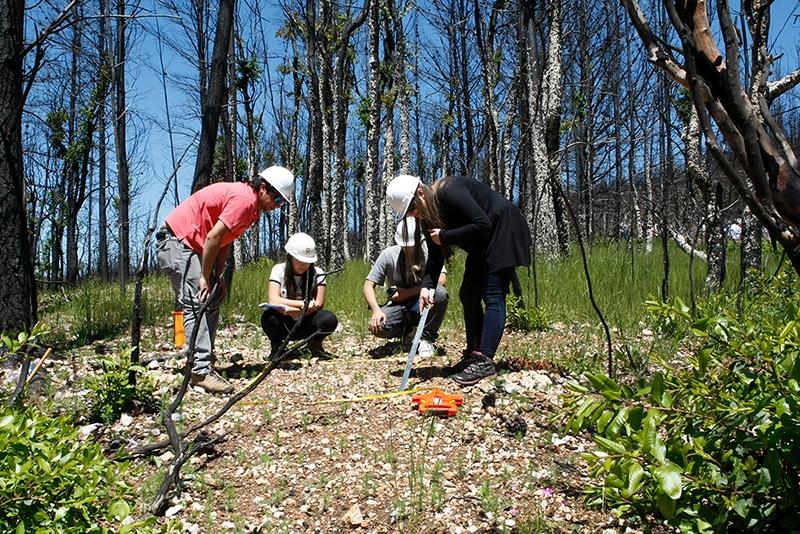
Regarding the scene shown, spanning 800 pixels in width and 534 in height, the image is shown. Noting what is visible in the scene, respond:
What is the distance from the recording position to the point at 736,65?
107cm

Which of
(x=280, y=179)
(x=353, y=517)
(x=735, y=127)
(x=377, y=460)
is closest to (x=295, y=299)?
(x=280, y=179)

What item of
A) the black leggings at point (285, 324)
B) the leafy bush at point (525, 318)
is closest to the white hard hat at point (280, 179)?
the black leggings at point (285, 324)

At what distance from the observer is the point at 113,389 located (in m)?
3.24

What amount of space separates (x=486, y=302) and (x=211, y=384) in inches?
76.3

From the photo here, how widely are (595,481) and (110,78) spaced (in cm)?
1522

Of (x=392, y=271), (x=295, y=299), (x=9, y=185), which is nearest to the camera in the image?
(x=9, y=185)

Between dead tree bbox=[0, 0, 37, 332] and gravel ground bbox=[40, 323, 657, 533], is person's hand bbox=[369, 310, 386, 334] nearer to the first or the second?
gravel ground bbox=[40, 323, 657, 533]

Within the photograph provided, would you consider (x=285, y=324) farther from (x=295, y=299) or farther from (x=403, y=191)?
(x=403, y=191)

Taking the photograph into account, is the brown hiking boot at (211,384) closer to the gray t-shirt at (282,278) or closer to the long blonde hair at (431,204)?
the gray t-shirt at (282,278)

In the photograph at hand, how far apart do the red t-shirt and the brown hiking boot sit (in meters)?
0.86

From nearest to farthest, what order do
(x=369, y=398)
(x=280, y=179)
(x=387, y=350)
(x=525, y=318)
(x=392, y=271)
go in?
(x=369, y=398) → (x=280, y=179) → (x=392, y=271) → (x=387, y=350) → (x=525, y=318)

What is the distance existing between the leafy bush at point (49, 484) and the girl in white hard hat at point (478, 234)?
2.24 metres

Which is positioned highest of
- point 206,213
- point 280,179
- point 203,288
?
point 280,179

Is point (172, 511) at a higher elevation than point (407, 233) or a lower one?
lower
